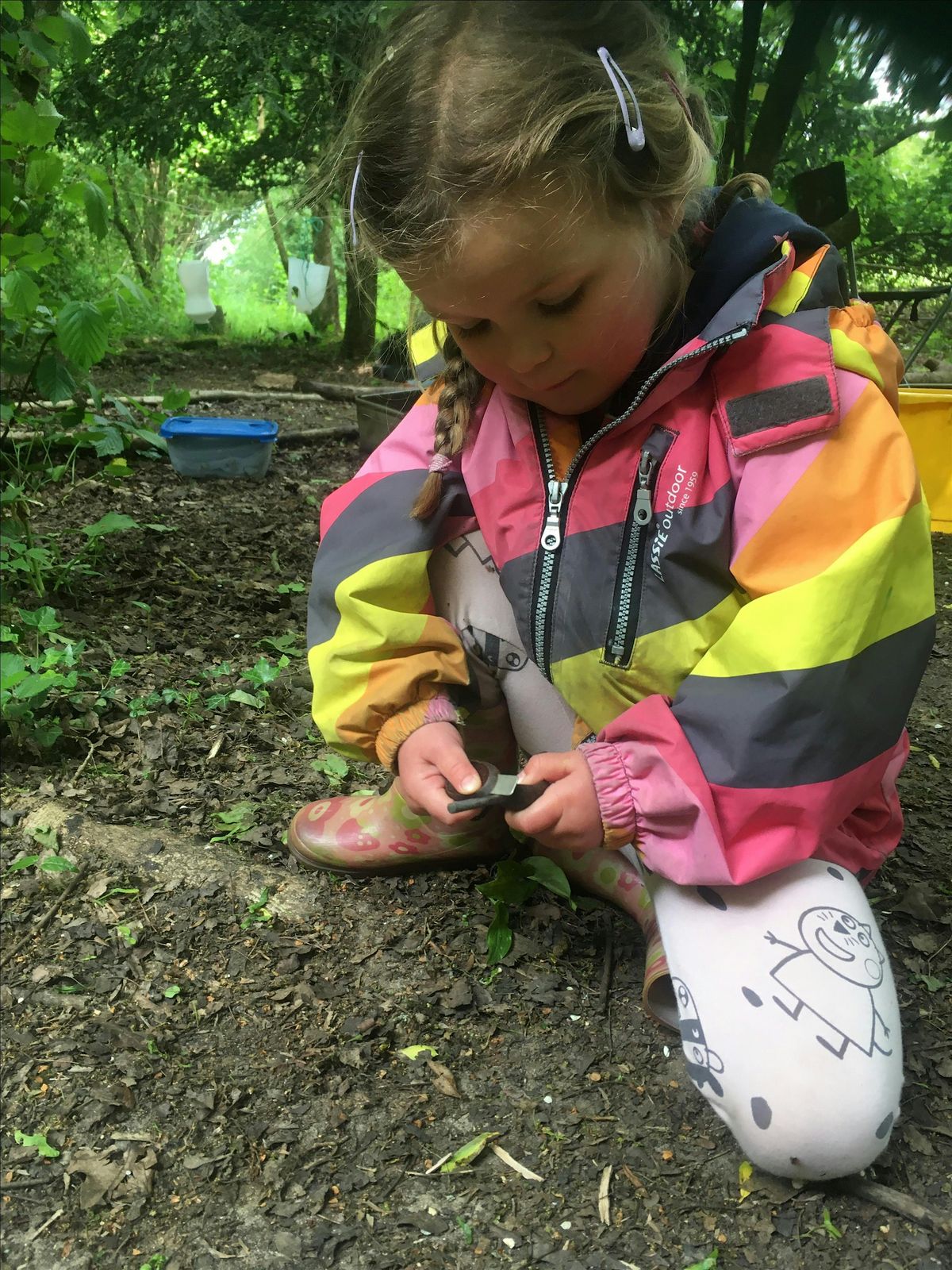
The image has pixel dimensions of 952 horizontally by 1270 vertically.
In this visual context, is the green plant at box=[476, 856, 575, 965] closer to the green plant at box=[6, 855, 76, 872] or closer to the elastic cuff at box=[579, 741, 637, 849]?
the elastic cuff at box=[579, 741, 637, 849]

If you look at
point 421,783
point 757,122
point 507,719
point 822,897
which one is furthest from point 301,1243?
point 757,122

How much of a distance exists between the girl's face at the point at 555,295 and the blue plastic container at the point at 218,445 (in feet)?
8.05

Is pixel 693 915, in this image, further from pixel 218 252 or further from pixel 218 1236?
pixel 218 252

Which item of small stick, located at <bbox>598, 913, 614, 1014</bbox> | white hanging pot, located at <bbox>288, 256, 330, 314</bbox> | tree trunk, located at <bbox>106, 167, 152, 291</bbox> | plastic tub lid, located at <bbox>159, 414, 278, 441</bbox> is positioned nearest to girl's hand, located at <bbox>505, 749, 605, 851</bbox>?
small stick, located at <bbox>598, 913, 614, 1014</bbox>

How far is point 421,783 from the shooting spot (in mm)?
1193

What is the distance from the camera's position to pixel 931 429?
9.50 feet

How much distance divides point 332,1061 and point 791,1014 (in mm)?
554

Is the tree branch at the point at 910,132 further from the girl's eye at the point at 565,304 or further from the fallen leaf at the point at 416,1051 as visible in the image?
the fallen leaf at the point at 416,1051

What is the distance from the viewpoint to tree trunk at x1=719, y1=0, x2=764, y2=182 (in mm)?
500

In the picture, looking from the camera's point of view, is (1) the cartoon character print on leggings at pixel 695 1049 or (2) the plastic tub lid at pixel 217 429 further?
(2) the plastic tub lid at pixel 217 429

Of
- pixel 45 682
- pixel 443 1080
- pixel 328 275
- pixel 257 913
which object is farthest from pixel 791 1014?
pixel 328 275

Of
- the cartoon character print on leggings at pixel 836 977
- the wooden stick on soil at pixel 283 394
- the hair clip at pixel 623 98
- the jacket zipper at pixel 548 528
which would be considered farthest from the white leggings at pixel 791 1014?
the wooden stick on soil at pixel 283 394

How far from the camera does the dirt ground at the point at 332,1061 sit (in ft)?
3.10

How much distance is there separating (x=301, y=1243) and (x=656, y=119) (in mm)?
1186
